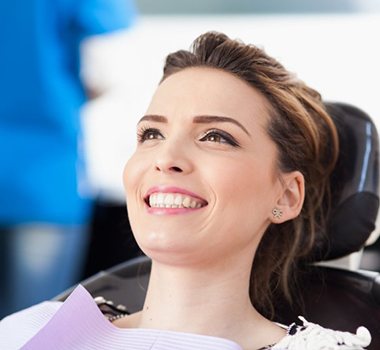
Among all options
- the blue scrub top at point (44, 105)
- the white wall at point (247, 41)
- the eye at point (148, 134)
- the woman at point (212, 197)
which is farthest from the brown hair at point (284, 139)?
the white wall at point (247, 41)

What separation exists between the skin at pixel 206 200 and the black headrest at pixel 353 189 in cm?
17

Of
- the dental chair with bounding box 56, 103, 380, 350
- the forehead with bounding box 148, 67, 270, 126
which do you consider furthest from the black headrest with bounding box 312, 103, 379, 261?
the forehead with bounding box 148, 67, 270, 126

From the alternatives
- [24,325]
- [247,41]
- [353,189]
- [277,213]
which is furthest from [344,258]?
[247,41]

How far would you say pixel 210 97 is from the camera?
4.77 ft

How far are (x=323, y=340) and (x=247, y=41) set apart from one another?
187 cm

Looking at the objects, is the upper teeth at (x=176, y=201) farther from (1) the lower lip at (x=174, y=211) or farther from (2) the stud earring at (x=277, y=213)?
(2) the stud earring at (x=277, y=213)

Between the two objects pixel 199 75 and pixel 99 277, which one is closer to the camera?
pixel 199 75

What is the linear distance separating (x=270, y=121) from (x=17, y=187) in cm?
100

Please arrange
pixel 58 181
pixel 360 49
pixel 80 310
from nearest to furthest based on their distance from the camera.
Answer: pixel 80 310
pixel 58 181
pixel 360 49

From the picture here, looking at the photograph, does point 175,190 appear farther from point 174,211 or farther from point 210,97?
point 210,97

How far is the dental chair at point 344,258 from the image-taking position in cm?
157

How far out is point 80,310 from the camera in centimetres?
145

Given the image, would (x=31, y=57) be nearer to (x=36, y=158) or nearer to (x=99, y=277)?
(x=36, y=158)

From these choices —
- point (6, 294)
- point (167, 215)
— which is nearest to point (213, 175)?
point (167, 215)
